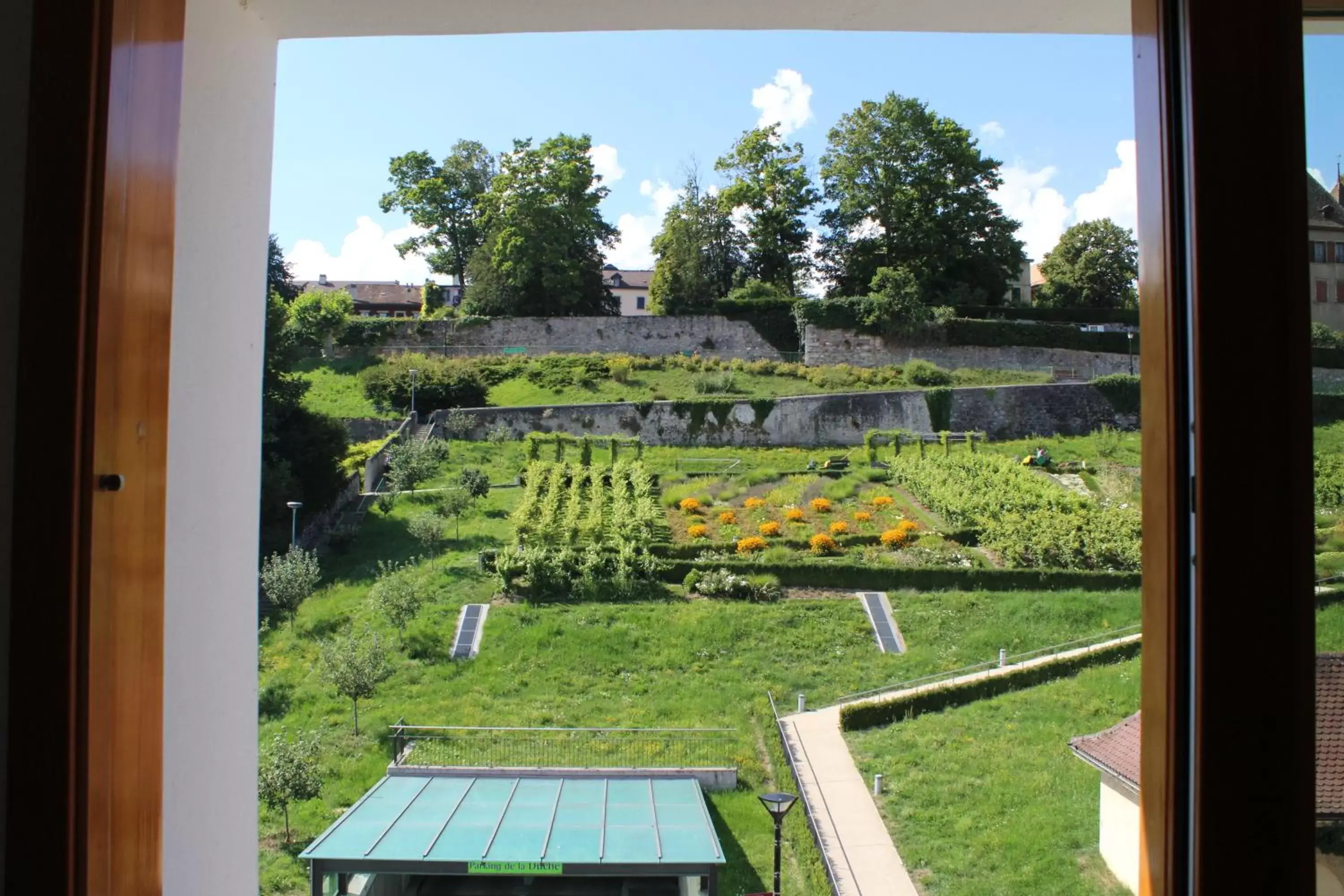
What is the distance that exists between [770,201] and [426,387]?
7.26 metres

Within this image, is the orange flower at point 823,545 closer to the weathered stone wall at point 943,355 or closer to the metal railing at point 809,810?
the metal railing at point 809,810

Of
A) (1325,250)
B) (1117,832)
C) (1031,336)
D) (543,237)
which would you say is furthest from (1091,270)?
(1325,250)

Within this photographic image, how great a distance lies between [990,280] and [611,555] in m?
11.8

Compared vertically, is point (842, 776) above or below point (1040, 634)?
below

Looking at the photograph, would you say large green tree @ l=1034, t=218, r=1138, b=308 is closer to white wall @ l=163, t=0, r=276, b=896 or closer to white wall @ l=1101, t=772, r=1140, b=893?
white wall @ l=1101, t=772, r=1140, b=893

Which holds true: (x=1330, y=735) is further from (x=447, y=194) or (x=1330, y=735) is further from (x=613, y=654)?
(x=447, y=194)

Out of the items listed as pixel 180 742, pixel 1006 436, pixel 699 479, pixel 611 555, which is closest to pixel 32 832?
pixel 180 742

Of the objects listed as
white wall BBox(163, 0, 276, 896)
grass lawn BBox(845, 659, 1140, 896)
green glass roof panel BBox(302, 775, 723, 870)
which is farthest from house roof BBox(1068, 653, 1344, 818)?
grass lawn BBox(845, 659, 1140, 896)

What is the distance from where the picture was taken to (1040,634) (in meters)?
9.52

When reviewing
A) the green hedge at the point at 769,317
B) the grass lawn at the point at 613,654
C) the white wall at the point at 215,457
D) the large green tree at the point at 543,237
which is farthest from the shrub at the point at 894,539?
the white wall at the point at 215,457

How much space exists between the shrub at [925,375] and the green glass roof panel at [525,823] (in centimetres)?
1133

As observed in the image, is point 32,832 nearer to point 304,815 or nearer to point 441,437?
point 304,815

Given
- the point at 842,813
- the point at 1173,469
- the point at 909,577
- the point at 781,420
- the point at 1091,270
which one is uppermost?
the point at 1091,270

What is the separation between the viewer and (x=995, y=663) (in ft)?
29.3
